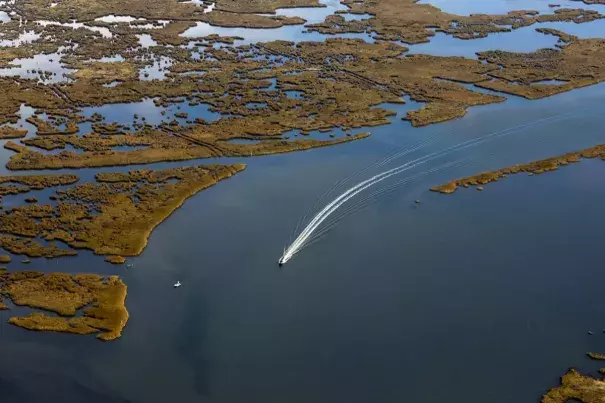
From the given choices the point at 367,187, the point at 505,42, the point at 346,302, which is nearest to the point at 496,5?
the point at 505,42

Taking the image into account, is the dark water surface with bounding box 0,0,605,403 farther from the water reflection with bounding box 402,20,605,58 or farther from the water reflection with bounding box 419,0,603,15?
the water reflection with bounding box 419,0,603,15

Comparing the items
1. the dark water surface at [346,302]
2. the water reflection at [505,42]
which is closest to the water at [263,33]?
the water reflection at [505,42]

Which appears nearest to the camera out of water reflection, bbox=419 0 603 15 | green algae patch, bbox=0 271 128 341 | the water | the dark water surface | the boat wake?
the dark water surface

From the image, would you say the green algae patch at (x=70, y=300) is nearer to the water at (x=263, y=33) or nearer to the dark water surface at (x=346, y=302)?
the dark water surface at (x=346, y=302)

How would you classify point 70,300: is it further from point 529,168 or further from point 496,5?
point 496,5

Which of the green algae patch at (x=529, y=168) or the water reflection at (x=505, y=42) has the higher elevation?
the water reflection at (x=505, y=42)

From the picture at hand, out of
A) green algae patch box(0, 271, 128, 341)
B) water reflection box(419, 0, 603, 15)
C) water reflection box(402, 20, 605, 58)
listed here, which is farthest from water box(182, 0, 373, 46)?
green algae patch box(0, 271, 128, 341)
